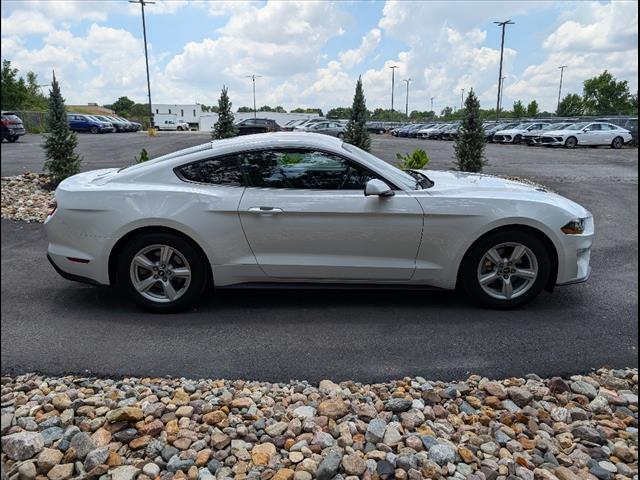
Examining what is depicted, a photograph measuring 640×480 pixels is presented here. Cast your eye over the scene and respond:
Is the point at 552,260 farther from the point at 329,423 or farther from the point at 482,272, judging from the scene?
the point at 329,423

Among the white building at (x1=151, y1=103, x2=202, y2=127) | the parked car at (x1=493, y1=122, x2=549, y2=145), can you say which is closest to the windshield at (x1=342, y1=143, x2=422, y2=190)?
the parked car at (x1=493, y1=122, x2=549, y2=145)

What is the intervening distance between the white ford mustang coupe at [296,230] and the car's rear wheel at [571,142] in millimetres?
Answer: 27405

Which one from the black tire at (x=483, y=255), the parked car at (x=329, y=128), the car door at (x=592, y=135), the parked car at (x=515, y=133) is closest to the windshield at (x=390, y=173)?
the black tire at (x=483, y=255)

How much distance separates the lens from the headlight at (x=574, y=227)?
14.1 feet

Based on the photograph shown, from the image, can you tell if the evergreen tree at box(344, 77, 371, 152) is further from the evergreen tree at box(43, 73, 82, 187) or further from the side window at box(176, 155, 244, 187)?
the side window at box(176, 155, 244, 187)

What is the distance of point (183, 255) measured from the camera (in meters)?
4.22

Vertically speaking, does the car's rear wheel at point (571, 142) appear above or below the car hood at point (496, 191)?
below

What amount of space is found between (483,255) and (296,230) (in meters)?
1.53

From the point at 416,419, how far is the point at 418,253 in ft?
5.55

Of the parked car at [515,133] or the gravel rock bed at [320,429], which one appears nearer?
the gravel rock bed at [320,429]

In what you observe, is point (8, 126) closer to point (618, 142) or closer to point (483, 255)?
point (483, 255)

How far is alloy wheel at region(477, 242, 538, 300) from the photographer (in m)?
4.31

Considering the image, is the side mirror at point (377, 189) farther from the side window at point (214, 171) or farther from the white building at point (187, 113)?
the white building at point (187, 113)

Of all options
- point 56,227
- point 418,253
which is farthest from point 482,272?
point 56,227
